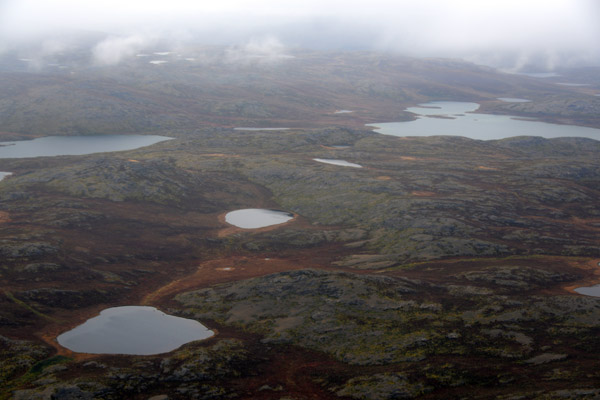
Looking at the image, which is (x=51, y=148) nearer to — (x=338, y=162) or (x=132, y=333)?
(x=338, y=162)

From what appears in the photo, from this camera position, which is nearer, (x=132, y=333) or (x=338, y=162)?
(x=132, y=333)

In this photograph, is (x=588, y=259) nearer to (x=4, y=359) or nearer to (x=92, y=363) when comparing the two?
(x=92, y=363)

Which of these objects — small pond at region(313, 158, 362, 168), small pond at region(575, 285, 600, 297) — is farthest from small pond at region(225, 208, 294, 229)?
small pond at region(575, 285, 600, 297)

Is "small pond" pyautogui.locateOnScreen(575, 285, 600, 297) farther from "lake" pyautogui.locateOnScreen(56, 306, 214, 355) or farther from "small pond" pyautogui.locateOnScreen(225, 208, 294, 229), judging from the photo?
"small pond" pyautogui.locateOnScreen(225, 208, 294, 229)

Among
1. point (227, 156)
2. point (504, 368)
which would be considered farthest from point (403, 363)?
point (227, 156)

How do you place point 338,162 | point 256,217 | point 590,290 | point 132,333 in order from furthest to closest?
point 338,162 → point 256,217 → point 590,290 → point 132,333

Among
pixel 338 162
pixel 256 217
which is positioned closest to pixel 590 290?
pixel 256 217
